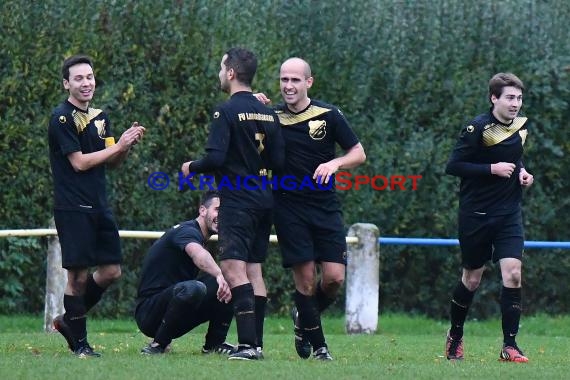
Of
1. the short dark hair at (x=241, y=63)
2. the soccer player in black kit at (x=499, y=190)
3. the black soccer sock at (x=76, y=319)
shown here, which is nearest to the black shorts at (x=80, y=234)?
the black soccer sock at (x=76, y=319)

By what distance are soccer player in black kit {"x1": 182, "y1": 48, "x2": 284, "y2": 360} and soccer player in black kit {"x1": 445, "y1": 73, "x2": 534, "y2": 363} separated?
1582 mm

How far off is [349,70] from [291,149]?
18.3 feet

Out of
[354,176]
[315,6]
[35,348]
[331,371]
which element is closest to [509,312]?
[331,371]

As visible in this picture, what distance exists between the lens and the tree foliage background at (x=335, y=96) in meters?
13.7

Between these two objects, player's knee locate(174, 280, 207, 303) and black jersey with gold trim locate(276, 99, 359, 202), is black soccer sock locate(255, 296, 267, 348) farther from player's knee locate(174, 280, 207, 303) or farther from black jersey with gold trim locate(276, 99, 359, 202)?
black jersey with gold trim locate(276, 99, 359, 202)

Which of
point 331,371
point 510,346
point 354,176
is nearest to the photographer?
point 331,371

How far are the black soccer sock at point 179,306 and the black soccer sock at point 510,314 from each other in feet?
7.13

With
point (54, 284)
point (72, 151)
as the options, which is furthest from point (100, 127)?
point (54, 284)

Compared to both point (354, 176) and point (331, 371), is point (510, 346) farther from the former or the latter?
point (354, 176)

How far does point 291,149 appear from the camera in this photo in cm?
955

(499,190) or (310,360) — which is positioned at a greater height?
(499,190)

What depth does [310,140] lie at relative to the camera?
9570 millimetres

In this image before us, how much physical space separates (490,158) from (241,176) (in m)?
1.98

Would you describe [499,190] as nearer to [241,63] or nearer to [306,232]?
[306,232]
